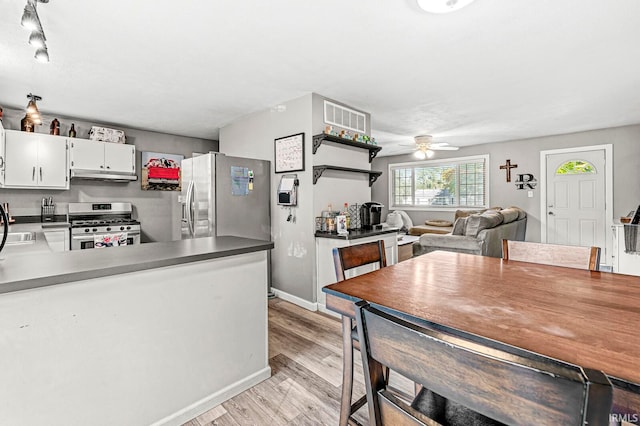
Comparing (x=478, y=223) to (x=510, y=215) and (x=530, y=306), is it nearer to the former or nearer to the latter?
(x=510, y=215)

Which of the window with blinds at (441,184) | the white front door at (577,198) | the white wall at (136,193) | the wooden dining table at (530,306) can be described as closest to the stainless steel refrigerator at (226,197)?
the white wall at (136,193)

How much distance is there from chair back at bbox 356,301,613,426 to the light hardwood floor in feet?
3.79

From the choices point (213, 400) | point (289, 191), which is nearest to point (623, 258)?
point (289, 191)

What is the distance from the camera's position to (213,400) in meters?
1.74

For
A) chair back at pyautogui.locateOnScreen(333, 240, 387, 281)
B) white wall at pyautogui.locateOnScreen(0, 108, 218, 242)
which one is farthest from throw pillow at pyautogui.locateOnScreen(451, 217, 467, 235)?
white wall at pyautogui.locateOnScreen(0, 108, 218, 242)

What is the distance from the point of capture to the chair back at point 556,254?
1.56 meters

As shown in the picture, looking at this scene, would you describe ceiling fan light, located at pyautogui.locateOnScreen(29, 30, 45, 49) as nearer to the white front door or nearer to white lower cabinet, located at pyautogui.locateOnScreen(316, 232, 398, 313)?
white lower cabinet, located at pyautogui.locateOnScreen(316, 232, 398, 313)

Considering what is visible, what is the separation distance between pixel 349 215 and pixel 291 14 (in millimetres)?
2215

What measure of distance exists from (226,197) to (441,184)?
5.56m

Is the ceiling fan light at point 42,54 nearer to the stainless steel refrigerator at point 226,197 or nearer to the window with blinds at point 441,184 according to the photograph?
the stainless steel refrigerator at point 226,197

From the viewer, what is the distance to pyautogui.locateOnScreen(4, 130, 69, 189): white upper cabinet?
3623 millimetres

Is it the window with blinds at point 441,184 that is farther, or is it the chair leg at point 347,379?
the window with blinds at point 441,184

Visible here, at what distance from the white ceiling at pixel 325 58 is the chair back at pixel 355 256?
58.0 inches

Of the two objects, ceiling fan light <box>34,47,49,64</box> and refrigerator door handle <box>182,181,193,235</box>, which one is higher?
ceiling fan light <box>34,47,49,64</box>
